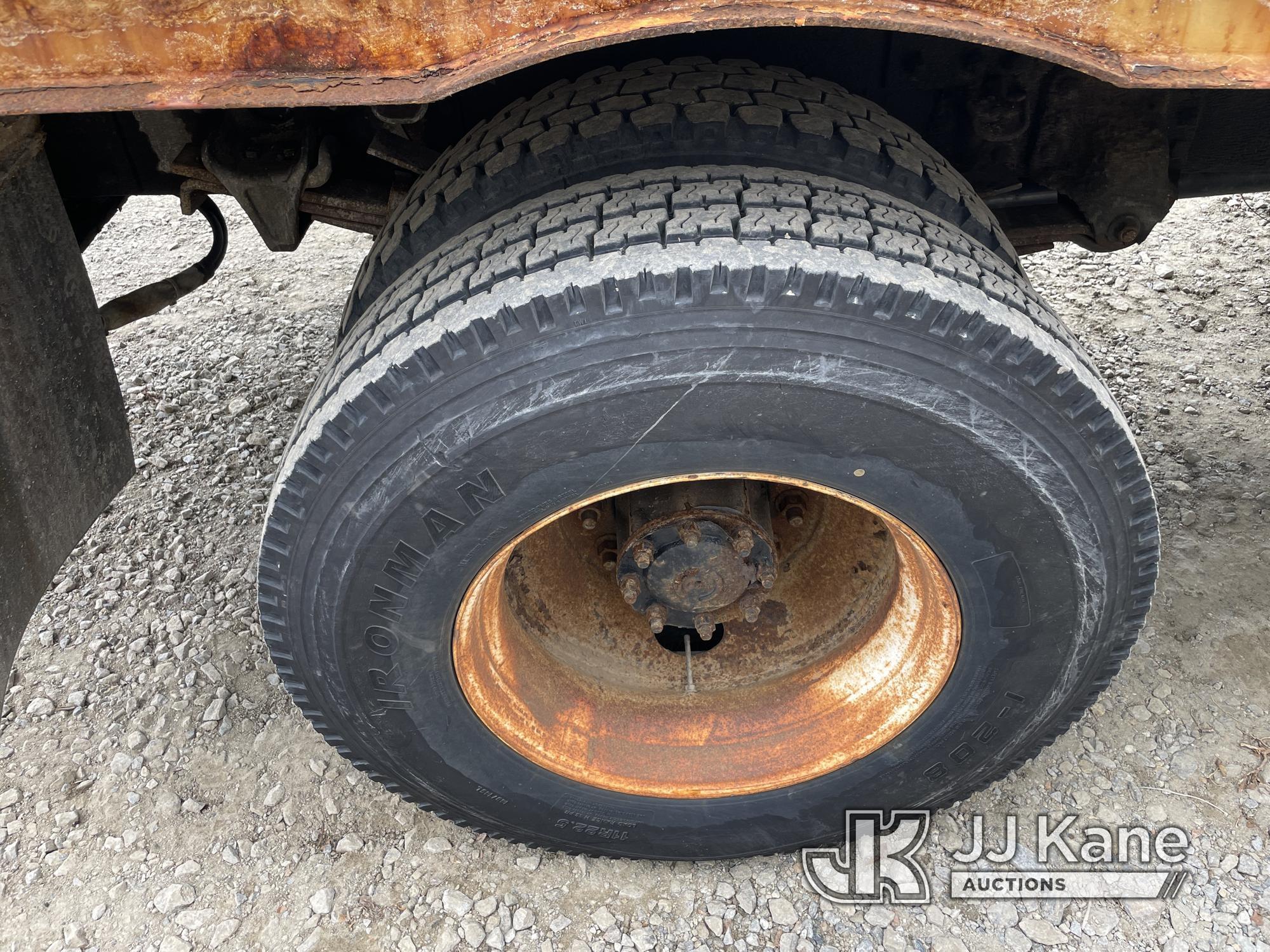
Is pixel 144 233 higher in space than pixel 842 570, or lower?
lower

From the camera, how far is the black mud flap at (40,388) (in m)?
1.69

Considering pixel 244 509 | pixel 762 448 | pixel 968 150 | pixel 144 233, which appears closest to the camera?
pixel 762 448

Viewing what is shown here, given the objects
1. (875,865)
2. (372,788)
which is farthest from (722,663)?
(372,788)

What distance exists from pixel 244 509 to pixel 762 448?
209 centimetres

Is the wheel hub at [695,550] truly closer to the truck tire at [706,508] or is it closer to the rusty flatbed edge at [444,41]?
the truck tire at [706,508]

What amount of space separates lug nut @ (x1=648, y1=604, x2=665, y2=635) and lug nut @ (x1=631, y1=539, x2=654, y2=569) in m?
0.11

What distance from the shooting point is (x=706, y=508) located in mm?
1729

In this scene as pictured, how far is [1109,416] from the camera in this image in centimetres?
140

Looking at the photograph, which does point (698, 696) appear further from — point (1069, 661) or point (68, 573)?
point (68, 573)

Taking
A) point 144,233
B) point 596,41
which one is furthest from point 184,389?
point 596,41

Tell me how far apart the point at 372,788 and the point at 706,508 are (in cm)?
106

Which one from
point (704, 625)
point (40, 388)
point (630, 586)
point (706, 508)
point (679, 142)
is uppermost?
point (679, 142)

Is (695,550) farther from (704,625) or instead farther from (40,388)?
(40,388)

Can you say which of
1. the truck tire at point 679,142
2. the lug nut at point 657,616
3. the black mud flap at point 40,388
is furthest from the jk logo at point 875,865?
the black mud flap at point 40,388
